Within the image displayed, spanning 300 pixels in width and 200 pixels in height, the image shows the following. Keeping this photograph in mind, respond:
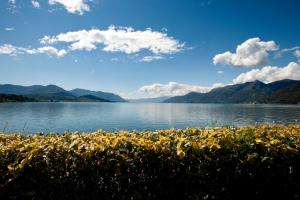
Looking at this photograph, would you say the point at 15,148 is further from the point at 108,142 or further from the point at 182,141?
the point at 182,141

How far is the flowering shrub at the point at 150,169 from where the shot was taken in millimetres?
5348

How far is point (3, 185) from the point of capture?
5223mm

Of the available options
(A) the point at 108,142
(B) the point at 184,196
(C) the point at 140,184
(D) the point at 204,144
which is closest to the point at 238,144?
(D) the point at 204,144

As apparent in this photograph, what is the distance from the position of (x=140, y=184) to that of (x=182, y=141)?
55.2 inches

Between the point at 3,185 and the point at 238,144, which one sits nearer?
the point at 3,185

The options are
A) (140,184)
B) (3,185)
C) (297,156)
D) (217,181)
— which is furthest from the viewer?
(297,156)

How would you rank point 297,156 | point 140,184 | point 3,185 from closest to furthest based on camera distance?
point 3,185 < point 140,184 < point 297,156

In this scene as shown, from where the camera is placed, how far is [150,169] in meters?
5.69

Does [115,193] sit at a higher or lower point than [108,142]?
lower

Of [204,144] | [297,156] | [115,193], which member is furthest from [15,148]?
[297,156]

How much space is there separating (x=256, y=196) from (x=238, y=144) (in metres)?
1.35

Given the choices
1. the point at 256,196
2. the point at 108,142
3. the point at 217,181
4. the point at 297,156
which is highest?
the point at 108,142

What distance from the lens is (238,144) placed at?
6352 mm

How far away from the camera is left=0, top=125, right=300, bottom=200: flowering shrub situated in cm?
535
